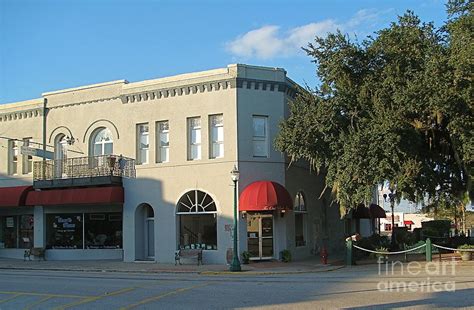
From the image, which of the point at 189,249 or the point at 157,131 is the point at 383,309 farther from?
the point at 157,131

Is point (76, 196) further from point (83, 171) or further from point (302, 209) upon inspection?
point (302, 209)

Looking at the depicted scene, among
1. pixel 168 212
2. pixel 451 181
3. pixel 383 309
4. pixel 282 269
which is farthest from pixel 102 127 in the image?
pixel 383 309

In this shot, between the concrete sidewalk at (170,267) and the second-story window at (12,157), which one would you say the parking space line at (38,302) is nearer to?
the concrete sidewalk at (170,267)

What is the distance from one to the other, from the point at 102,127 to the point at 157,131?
148 inches

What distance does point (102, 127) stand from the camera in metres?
29.3

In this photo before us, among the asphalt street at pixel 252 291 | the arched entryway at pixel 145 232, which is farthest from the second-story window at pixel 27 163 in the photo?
the asphalt street at pixel 252 291

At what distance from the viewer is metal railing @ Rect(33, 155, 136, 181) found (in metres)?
27.8

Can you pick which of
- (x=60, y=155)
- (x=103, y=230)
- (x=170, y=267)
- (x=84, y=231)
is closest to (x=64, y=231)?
(x=84, y=231)

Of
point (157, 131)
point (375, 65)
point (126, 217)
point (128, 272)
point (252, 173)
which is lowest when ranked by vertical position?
point (128, 272)

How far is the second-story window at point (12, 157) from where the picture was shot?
3241 centimetres

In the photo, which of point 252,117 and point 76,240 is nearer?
point 252,117

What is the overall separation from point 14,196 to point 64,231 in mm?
3350

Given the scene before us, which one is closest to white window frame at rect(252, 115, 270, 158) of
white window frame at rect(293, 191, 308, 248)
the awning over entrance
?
white window frame at rect(293, 191, 308, 248)

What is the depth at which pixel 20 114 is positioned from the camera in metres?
32.2
